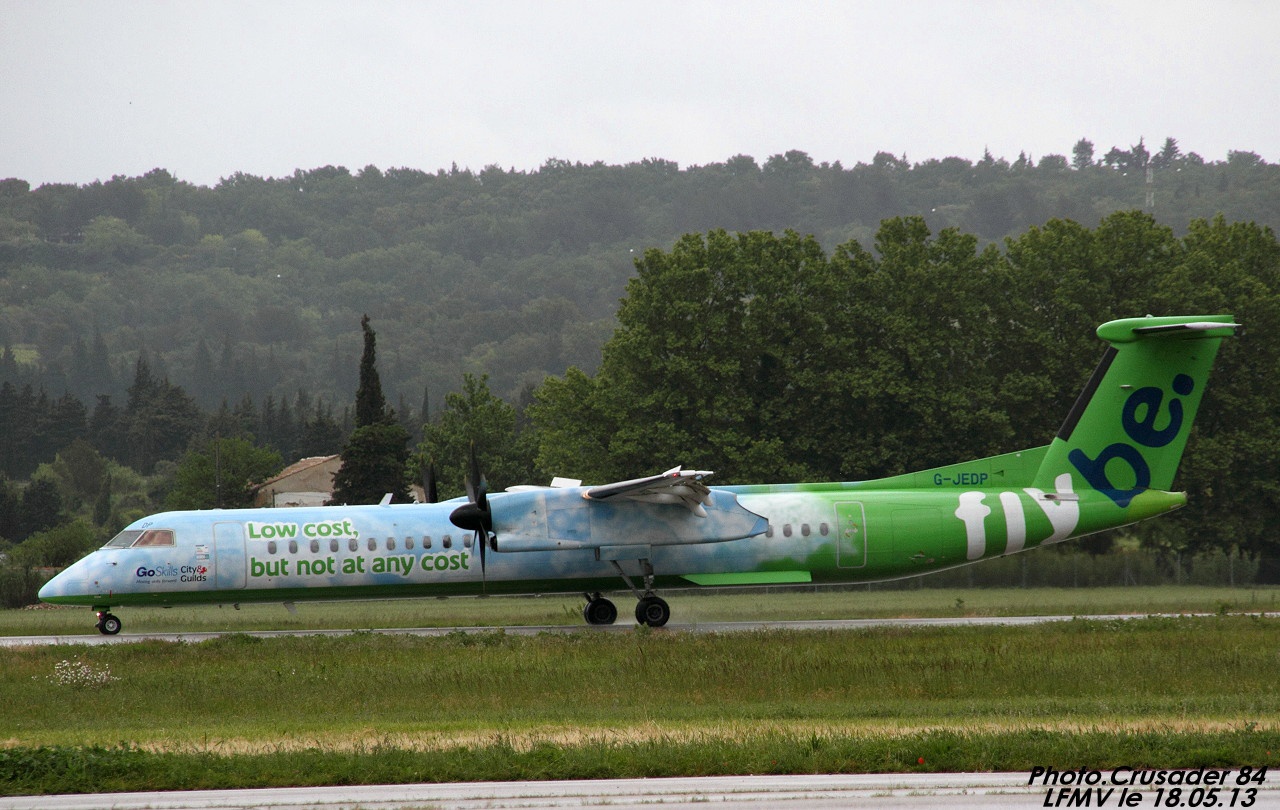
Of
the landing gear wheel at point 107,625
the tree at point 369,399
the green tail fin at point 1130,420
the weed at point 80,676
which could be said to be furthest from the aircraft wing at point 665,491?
the tree at point 369,399

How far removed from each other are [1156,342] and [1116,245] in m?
27.2

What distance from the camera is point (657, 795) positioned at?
11875 millimetres

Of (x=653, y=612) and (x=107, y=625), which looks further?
(x=107, y=625)

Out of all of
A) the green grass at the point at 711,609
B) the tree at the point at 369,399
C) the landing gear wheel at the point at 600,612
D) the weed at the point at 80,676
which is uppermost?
the tree at the point at 369,399

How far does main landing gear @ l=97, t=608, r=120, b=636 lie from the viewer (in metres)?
28.6

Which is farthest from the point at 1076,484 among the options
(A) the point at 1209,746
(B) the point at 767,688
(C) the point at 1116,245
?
(C) the point at 1116,245

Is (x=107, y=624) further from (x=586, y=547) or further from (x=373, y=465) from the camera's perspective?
(x=373, y=465)

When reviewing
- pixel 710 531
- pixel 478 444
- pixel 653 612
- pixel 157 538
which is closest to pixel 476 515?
pixel 653 612

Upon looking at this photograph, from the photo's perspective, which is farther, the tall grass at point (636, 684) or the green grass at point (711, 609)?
the green grass at point (711, 609)

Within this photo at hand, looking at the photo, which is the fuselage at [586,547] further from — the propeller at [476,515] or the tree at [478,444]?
the tree at [478,444]

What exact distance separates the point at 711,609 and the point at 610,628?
642cm

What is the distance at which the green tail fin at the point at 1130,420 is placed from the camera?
2786cm

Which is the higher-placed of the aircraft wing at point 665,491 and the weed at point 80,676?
the aircraft wing at point 665,491

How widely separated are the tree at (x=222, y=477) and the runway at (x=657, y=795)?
1995 inches
